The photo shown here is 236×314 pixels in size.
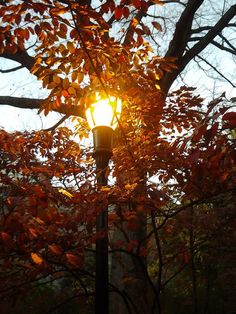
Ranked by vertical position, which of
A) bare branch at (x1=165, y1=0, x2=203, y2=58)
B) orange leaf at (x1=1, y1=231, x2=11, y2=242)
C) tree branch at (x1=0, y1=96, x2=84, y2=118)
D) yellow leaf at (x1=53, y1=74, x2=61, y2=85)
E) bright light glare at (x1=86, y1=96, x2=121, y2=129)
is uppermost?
bare branch at (x1=165, y1=0, x2=203, y2=58)

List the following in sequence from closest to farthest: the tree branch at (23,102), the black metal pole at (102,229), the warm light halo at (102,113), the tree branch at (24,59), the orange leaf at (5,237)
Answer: the orange leaf at (5,237) < the black metal pole at (102,229) < the warm light halo at (102,113) < the tree branch at (23,102) < the tree branch at (24,59)

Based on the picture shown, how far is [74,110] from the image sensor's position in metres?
7.93

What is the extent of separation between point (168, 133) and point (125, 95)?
1.50 metres

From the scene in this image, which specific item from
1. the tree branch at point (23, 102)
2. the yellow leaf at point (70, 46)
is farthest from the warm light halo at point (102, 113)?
the tree branch at point (23, 102)

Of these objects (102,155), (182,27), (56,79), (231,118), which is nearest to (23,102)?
(182,27)

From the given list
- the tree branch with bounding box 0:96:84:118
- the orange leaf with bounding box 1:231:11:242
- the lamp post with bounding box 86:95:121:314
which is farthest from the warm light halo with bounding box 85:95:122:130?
the tree branch with bounding box 0:96:84:118

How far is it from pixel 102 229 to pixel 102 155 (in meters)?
0.79

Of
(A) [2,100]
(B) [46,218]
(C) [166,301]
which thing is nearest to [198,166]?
(B) [46,218]

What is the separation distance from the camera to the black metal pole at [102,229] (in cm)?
300

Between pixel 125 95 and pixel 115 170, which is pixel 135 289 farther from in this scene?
pixel 125 95

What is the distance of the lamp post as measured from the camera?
3.03m

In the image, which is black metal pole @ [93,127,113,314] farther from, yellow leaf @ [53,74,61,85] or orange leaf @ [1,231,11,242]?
orange leaf @ [1,231,11,242]

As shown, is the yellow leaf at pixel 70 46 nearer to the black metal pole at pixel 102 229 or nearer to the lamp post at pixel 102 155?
the lamp post at pixel 102 155

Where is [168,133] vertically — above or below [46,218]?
above
